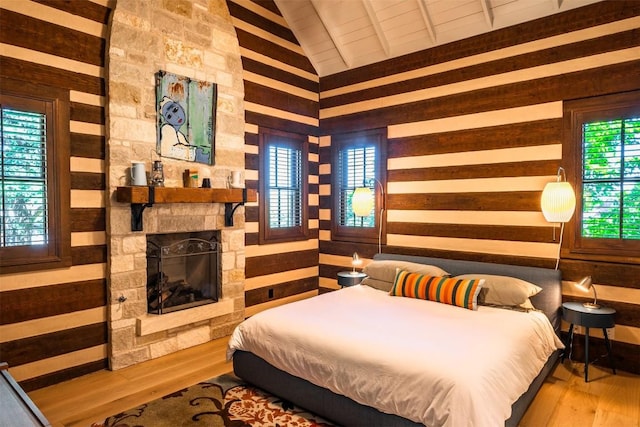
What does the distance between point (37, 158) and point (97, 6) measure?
1.41m

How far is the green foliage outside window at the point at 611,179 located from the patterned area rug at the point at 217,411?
2908mm

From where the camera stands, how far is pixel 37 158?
2.99m

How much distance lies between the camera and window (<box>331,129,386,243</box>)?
4.90 meters

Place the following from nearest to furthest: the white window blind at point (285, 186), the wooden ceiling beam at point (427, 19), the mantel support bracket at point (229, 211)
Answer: the wooden ceiling beam at point (427, 19) < the mantel support bracket at point (229, 211) < the white window blind at point (285, 186)

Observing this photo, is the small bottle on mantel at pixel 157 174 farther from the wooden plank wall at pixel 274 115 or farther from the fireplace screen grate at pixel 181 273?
the wooden plank wall at pixel 274 115

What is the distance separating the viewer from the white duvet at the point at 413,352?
6.71ft

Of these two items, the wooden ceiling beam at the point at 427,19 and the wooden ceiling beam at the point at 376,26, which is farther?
the wooden ceiling beam at the point at 376,26

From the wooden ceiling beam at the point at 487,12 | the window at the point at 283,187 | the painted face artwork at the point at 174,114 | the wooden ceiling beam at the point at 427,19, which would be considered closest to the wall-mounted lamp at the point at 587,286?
the wooden ceiling beam at the point at 487,12

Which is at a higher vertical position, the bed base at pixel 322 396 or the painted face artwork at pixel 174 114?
the painted face artwork at pixel 174 114

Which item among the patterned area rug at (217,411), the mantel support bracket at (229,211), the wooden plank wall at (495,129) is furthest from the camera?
the mantel support bracket at (229,211)

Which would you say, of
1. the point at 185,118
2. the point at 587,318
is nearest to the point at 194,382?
the point at 185,118

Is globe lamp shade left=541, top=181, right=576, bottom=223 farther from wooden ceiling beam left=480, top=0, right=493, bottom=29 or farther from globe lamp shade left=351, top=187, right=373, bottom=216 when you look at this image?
globe lamp shade left=351, top=187, right=373, bottom=216

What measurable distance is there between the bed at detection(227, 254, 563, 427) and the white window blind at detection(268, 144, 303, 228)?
1.71 m

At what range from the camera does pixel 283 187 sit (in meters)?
5.02
